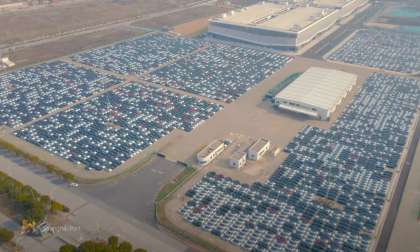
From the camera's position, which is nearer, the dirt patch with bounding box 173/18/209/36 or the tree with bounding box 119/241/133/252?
the tree with bounding box 119/241/133/252

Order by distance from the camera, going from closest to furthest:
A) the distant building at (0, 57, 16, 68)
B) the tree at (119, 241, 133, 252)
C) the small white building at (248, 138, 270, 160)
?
1. the tree at (119, 241, 133, 252)
2. the small white building at (248, 138, 270, 160)
3. the distant building at (0, 57, 16, 68)

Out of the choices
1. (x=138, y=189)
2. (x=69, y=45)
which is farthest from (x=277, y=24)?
(x=138, y=189)

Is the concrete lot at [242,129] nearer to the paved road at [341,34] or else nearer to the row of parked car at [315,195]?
the row of parked car at [315,195]

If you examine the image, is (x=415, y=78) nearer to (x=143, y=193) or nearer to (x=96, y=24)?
(x=143, y=193)

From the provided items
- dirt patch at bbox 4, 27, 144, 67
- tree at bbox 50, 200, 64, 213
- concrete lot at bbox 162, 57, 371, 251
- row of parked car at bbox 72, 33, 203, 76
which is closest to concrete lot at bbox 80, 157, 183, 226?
concrete lot at bbox 162, 57, 371, 251

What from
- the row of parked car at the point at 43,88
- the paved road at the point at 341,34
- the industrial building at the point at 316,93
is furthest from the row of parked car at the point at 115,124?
the paved road at the point at 341,34

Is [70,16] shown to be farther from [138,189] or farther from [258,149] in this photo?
[138,189]

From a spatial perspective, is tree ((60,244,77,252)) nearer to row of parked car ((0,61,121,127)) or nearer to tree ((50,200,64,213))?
tree ((50,200,64,213))

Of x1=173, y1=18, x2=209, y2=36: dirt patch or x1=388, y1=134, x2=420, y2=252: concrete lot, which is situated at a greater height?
x1=173, y1=18, x2=209, y2=36: dirt patch
